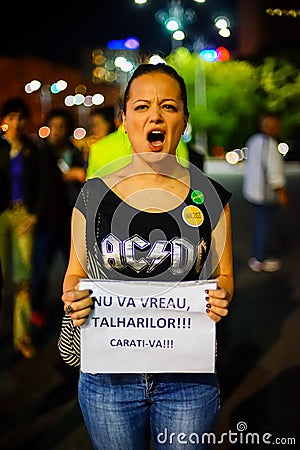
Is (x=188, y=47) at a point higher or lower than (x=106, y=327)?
higher

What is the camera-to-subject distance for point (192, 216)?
1.60 metres

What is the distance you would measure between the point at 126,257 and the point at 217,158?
1382 mm

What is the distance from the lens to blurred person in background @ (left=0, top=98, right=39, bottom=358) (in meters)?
2.77

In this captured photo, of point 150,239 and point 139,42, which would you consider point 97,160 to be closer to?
point 139,42

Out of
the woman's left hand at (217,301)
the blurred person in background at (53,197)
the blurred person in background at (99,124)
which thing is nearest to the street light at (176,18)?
the blurred person in background at (99,124)

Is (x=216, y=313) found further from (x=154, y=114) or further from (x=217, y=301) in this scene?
(x=154, y=114)

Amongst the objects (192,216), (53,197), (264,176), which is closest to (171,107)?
(192,216)

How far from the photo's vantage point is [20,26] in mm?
2768

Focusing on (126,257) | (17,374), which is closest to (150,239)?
(126,257)

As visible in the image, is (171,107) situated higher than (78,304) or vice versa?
(171,107)

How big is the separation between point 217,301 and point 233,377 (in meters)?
2.08

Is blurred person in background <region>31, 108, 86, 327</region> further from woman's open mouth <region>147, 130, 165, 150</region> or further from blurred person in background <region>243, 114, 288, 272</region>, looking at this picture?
woman's open mouth <region>147, 130, 165, 150</region>

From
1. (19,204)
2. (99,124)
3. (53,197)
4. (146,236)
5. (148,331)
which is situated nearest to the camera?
(146,236)

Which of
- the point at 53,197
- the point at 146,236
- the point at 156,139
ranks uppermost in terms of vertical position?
the point at 53,197
